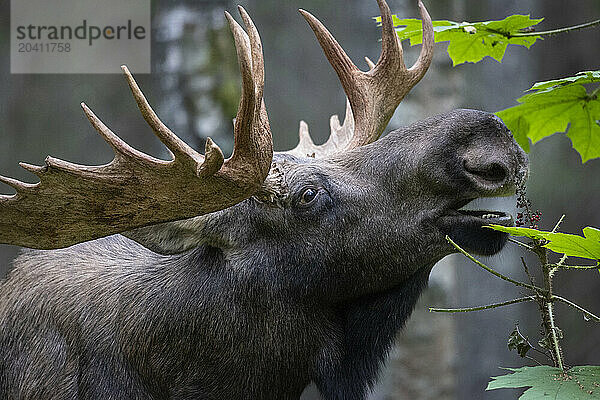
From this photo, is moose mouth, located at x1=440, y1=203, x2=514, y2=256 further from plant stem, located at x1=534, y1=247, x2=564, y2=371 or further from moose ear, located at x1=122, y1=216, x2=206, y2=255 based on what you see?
moose ear, located at x1=122, y1=216, x2=206, y2=255

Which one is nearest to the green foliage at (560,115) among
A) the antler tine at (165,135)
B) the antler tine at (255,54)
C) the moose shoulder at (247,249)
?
the moose shoulder at (247,249)

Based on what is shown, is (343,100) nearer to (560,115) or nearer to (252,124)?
(560,115)

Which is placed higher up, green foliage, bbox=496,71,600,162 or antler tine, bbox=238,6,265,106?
antler tine, bbox=238,6,265,106

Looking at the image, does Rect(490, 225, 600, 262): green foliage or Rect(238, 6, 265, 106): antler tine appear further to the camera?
Rect(238, 6, 265, 106): antler tine

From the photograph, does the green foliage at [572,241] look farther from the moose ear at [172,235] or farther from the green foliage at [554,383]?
the moose ear at [172,235]

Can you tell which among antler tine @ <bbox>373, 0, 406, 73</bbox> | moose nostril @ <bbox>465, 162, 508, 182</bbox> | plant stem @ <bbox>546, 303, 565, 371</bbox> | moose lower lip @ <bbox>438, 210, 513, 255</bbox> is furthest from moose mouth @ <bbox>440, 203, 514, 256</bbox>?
antler tine @ <bbox>373, 0, 406, 73</bbox>

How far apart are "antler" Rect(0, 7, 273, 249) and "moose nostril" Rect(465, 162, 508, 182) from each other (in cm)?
50

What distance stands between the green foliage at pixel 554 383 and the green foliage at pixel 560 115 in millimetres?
758

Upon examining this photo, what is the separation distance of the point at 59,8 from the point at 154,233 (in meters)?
3.71

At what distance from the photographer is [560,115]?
219 centimetres

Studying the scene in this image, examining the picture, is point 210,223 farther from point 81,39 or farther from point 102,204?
point 81,39

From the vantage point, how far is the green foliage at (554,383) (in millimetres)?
1471

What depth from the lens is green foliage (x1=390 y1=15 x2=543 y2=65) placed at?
6.78ft

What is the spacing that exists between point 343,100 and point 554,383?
4.64 m
